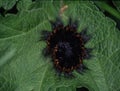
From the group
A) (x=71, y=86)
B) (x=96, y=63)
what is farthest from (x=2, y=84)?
(x=96, y=63)

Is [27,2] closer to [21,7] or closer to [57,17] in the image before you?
[21,7]

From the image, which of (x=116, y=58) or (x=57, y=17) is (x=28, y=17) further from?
(x=116, y=58)

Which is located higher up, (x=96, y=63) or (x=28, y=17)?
(x=28, y=17)

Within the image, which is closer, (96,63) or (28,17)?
(28,17)

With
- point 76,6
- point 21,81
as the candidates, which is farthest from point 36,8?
point 21,81

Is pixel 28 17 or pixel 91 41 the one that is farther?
pixel 91 41

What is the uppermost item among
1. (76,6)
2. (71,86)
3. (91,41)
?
(76,6)
